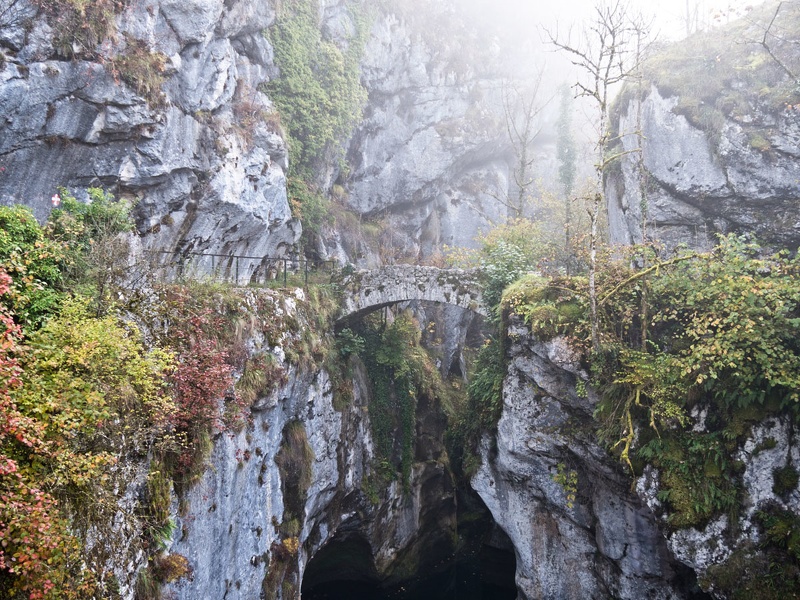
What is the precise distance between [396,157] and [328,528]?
19421mm

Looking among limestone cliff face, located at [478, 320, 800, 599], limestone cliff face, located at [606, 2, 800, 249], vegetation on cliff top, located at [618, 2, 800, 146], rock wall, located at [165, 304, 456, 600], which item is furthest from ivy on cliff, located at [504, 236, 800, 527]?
vegetation on cliff top, located at [618, 2, 800, 146]

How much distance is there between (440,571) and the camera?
18172 millimetres

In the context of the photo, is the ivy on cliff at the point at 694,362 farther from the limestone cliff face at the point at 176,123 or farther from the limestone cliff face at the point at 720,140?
the limestone cliff face at the point at 176,123

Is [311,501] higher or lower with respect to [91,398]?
lower

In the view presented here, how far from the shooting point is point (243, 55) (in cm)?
1620

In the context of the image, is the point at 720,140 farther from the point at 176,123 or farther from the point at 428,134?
the point at 176,123

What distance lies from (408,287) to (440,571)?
10.6 metres

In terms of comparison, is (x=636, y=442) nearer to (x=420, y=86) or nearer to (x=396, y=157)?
(x=396, y=157)

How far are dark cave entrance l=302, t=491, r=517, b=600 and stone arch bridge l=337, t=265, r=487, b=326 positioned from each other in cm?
736

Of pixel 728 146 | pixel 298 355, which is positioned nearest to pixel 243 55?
pixel 298 355

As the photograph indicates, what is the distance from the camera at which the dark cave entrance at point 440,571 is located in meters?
16.3

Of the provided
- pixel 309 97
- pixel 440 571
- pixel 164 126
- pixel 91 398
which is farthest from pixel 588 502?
pixel 309 97

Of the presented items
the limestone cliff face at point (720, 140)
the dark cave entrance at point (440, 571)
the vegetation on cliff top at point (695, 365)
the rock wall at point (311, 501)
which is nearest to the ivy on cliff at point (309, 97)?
the rock wall at point (311, 501)

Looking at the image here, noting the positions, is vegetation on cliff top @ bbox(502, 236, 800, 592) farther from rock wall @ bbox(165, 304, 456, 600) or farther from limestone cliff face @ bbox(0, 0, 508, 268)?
limestone cliff face @ bbox(0, 0, 508, 268)
